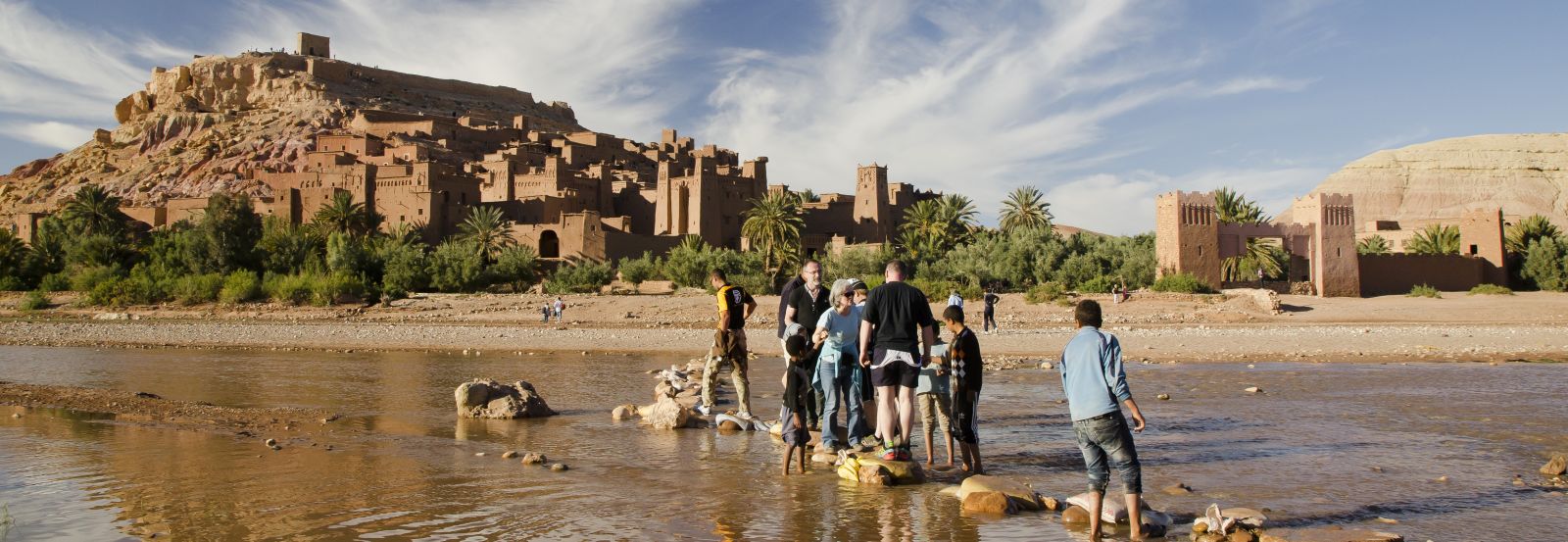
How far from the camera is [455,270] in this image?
4241 cm

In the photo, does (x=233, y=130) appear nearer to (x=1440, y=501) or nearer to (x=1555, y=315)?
(x=1555, y=315)

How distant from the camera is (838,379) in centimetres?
793

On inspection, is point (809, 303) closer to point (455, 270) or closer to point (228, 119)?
point (455, 270)

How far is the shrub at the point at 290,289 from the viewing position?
4028cm

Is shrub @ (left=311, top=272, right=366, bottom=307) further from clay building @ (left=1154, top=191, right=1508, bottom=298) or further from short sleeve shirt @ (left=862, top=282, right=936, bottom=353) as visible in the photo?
short sleeve shirt @ (left=862, top=282, right=936, bottom=353)

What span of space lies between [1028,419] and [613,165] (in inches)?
2326

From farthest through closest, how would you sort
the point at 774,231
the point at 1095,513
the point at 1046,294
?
the point at 774,231
the point at 1046,294
the point at 1095,513

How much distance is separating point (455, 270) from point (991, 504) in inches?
1534

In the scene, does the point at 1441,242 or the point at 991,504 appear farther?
the point at 1441,242

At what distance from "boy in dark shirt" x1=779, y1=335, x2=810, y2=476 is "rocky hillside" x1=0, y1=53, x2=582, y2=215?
2494 inches

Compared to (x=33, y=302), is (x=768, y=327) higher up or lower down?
lower down

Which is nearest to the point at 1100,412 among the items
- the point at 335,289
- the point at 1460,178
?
the point at 335,289

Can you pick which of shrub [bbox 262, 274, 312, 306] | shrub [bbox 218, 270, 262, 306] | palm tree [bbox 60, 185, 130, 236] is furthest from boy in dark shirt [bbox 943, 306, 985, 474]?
palm tree [bbox 60, 185, 130, 236]

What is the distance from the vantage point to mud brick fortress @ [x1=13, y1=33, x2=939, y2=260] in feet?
163
